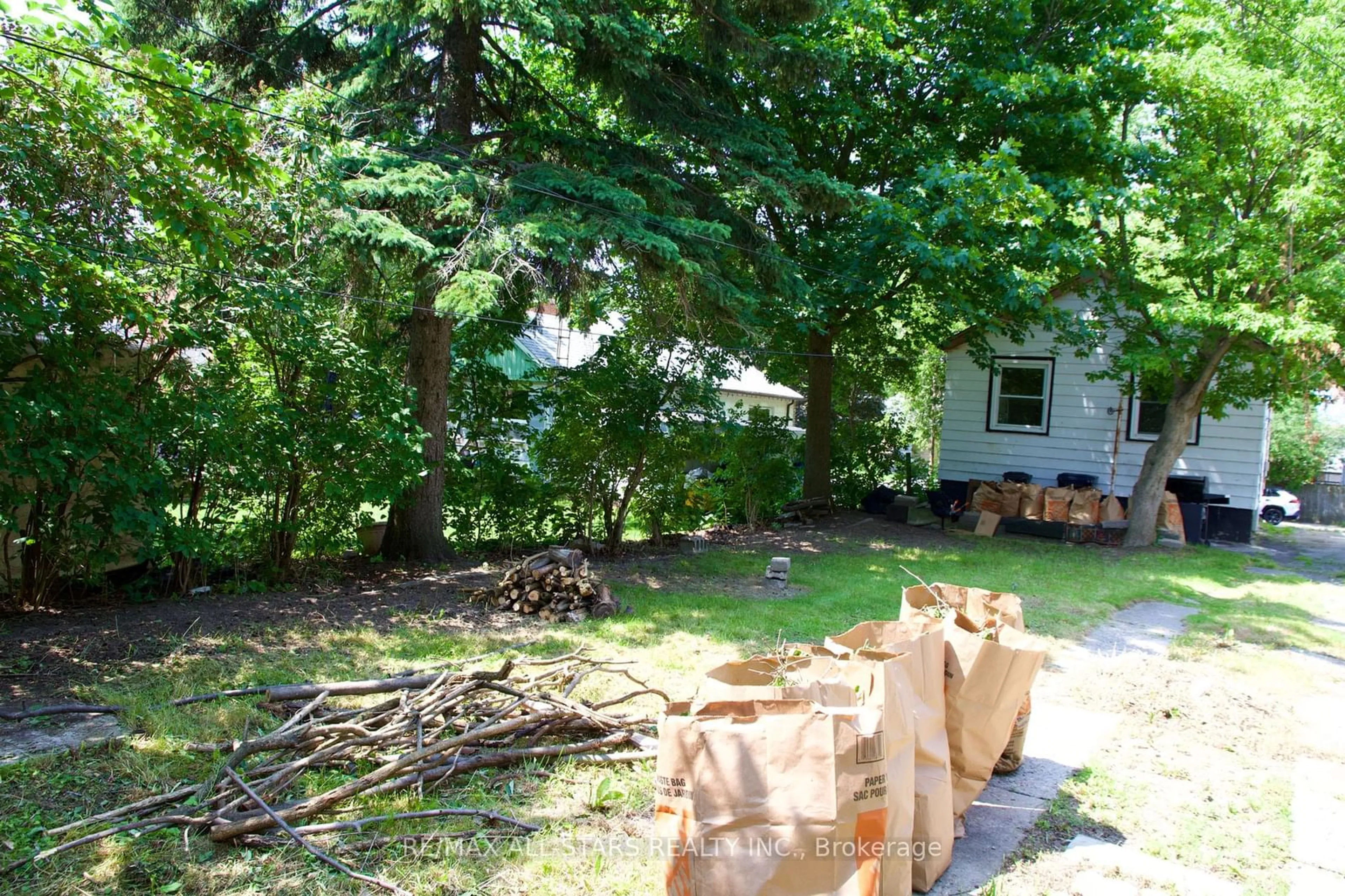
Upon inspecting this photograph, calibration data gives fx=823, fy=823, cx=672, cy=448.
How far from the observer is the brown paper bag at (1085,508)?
1333 cm

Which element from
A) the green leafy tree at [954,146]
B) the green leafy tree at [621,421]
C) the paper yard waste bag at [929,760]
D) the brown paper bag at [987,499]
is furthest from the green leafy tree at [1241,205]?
the paper yard waste bag at [929,760]

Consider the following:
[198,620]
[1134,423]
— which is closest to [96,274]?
[198,620]

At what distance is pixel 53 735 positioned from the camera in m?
4.12

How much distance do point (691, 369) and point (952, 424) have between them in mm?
8009

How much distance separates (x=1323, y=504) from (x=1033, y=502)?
11.0 metres

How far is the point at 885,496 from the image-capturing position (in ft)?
50.5

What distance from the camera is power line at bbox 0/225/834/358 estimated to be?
5.24 metres

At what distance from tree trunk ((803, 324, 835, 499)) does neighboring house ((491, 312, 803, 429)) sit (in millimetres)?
548

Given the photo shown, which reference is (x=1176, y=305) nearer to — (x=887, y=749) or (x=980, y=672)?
(x=980, y=672)

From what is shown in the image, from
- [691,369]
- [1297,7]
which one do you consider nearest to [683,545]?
[691,369]

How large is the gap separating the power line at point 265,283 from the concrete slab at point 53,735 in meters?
2.72

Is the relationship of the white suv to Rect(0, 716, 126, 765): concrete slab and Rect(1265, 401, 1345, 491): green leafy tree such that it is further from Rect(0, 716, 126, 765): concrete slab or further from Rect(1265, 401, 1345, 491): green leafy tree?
Rect(0, 716, 126, 765): concrete slab

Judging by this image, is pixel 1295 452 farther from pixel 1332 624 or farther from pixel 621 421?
pixel 621 421

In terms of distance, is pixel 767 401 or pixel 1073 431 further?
pixel 767 401
